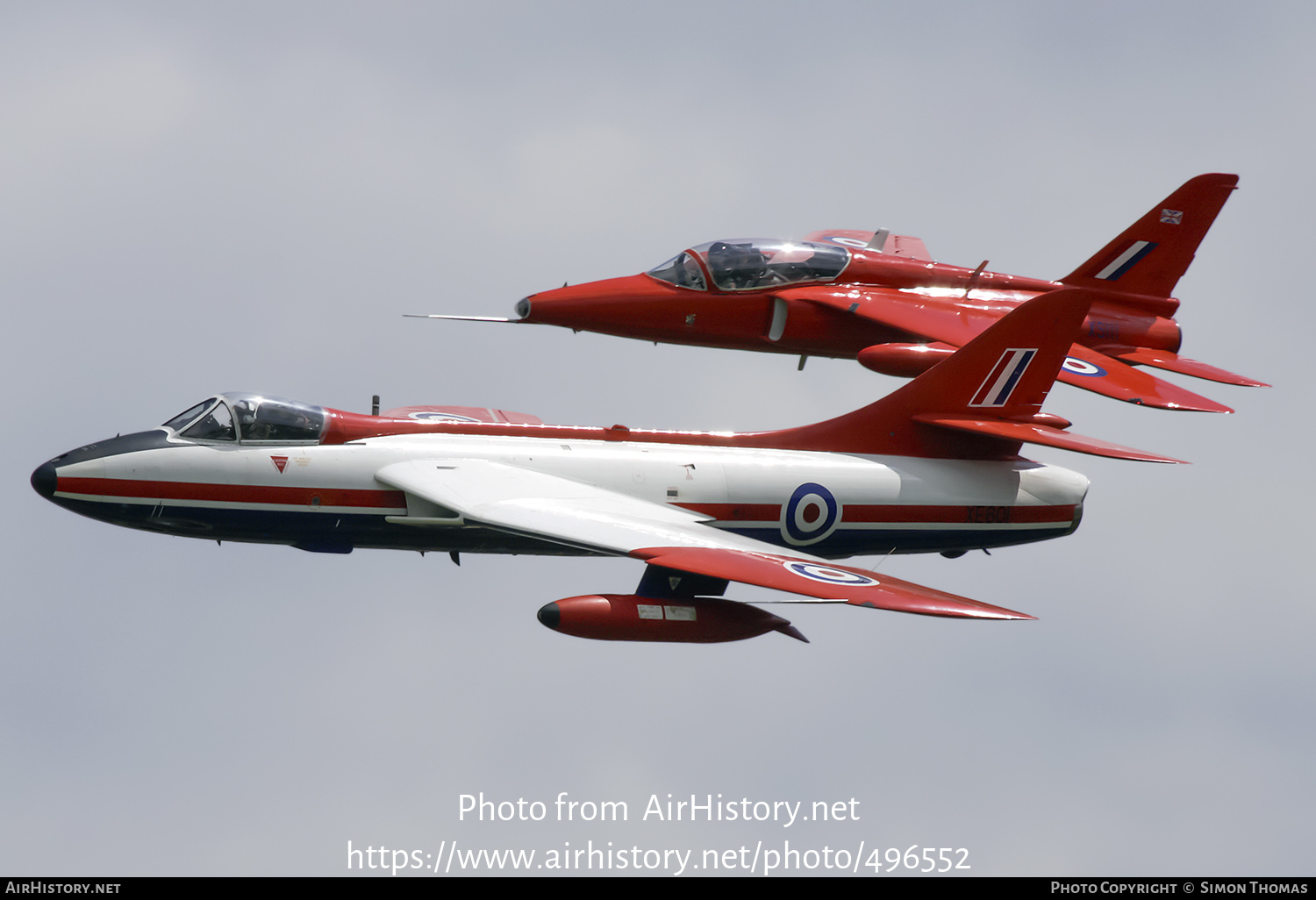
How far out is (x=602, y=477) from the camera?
3216cm

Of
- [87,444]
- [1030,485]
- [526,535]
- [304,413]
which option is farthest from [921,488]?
[87,444]

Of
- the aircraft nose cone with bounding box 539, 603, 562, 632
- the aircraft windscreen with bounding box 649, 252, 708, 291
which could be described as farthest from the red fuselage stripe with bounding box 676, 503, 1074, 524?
the aircraft windscreen with bounding box 649, 252, 708, 291

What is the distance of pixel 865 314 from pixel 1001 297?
316 centimetres

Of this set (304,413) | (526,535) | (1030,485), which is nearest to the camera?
(526,535)

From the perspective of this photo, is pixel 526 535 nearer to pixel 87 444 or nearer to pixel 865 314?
pixel 87 444

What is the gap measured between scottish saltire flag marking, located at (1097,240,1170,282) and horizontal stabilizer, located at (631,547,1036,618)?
39.7 ft

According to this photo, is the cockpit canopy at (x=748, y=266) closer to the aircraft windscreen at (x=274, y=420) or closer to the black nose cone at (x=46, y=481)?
the aircraft windscreen at (x=274, y=420)

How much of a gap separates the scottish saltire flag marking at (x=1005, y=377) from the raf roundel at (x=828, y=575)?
6354 mm

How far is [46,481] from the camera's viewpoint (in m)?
30.8

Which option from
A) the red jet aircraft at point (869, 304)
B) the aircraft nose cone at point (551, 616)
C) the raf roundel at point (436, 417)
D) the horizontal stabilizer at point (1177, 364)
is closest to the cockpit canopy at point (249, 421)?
the raf roundel at point (436, 417)

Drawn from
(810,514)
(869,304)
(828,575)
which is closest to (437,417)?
(810,514)

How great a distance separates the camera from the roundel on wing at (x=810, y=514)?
3266 cm

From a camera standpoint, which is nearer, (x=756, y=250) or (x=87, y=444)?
(x=87, y=444)

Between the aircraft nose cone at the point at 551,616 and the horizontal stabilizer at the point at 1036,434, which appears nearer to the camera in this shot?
the aircraft nose cone at the point at 551,616
